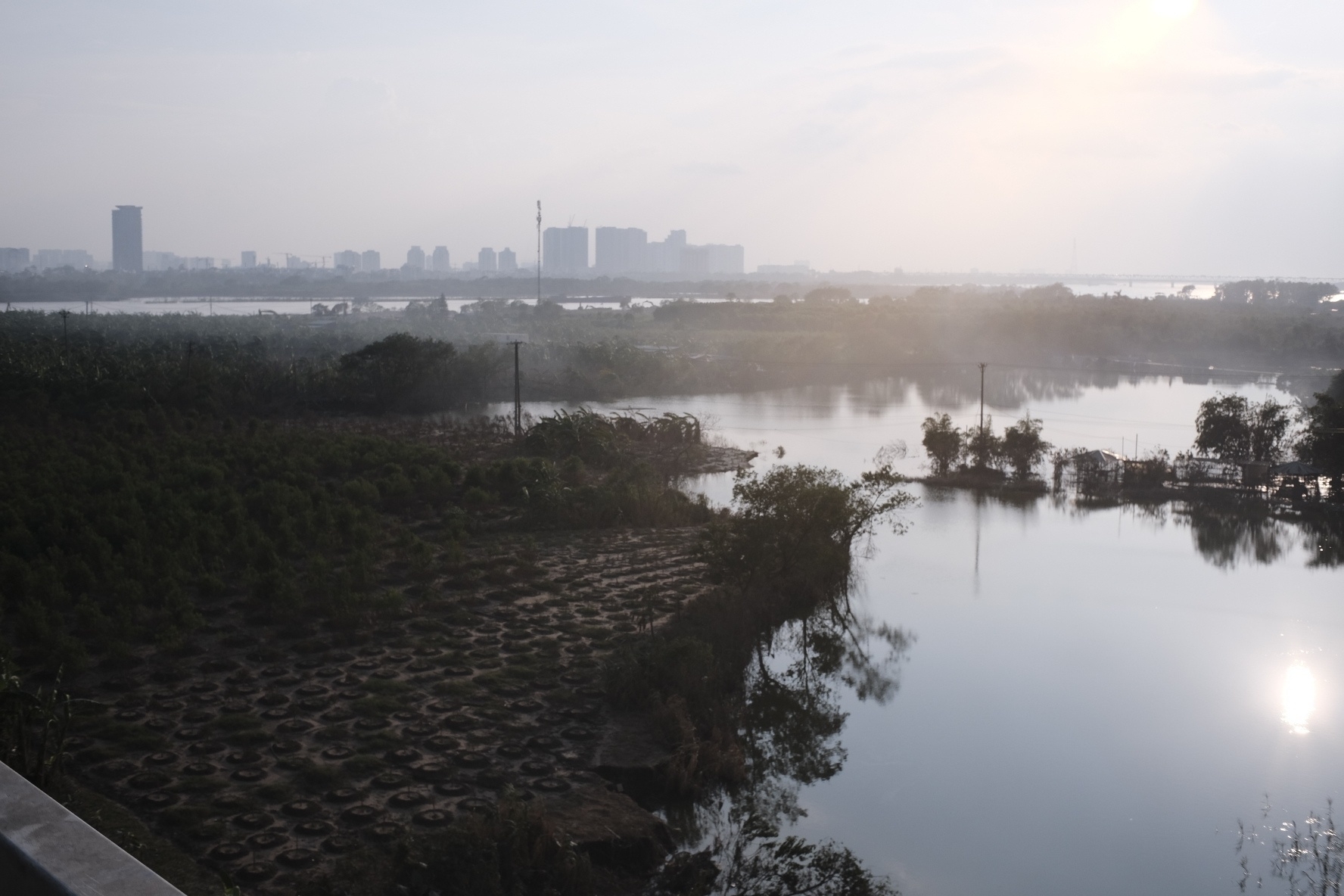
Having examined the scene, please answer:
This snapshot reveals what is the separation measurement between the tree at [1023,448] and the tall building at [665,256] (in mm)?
83142

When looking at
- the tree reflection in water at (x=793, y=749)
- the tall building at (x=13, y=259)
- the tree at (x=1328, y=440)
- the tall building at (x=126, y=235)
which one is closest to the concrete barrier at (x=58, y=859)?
the tree reflection in water at (x=793, y=749)

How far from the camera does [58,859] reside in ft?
2.44

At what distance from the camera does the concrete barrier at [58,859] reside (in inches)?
28.2

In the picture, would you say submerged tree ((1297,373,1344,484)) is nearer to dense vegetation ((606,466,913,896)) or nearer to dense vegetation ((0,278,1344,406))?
dense vegetation ((606,466,913,896))

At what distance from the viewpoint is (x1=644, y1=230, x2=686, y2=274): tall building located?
96456 millimetres

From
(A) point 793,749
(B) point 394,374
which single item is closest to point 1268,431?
(A) point 793,749

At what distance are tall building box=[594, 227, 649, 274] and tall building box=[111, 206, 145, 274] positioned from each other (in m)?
35.9

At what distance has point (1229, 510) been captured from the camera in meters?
12.0

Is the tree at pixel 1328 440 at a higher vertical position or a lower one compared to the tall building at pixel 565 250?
lower

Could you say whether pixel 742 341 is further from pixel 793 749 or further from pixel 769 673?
pixel 793 749

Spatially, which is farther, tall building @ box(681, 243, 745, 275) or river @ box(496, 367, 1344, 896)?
tall building @ box(681, 243, 745, 275)

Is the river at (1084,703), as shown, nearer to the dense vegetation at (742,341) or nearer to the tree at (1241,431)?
the tree at (1241,431)

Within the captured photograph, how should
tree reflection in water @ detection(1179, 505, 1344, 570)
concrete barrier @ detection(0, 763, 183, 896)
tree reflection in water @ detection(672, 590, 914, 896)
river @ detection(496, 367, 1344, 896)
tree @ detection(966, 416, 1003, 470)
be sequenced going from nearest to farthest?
concrete barrier @ detection(0, 763, 183, 896) < tree reflection in water @ detection(672, 590, 914, 896) < river @ detection(496, 367, 1344, 896) < tree reflection in water @ detection(1179, 505, 1344, 570) < tree @ detection(966, 416, 1003, 470)

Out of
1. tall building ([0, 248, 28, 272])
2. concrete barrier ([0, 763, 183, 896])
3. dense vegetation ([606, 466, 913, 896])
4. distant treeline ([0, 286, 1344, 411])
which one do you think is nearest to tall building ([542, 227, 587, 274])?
tall building ([0, 248, 28, 272])
